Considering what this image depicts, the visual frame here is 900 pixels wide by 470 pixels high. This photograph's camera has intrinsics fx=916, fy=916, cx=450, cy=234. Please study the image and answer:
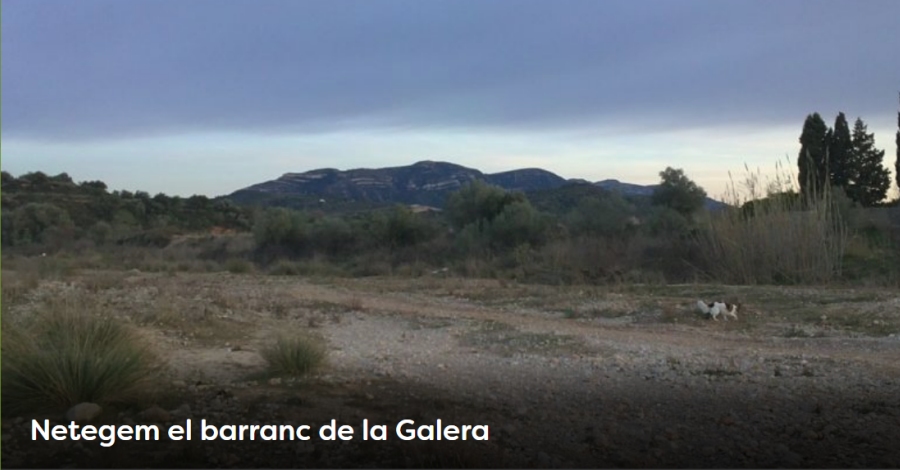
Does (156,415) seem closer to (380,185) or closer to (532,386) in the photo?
(532,386)

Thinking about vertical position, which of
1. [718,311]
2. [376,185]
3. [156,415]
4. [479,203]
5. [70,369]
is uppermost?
[376,185]

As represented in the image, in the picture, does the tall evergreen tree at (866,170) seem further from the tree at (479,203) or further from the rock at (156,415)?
the rock at (156,415)

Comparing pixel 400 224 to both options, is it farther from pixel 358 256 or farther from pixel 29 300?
pixel 29 300

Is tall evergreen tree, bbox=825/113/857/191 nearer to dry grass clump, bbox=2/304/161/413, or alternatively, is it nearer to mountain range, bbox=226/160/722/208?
mountain range, bbox=226/160/722/208

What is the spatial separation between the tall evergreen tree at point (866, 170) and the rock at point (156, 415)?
150 ft

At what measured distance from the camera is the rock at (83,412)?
20.1 ft

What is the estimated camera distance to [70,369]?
6.52 m

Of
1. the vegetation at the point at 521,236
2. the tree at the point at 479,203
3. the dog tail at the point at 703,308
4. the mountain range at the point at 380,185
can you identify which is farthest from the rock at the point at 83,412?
the mountain range at the point at 380,185

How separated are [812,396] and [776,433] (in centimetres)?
151

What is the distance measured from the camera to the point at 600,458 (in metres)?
5.80

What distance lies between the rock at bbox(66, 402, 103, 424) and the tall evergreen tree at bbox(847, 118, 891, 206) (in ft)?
151

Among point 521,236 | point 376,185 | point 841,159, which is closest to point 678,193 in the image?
point 521,236

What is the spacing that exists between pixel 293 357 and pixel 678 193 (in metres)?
34.2

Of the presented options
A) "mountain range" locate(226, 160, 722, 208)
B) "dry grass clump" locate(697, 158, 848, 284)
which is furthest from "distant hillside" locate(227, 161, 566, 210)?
"dry grass clump" locate(697, 158, 848, 284)
